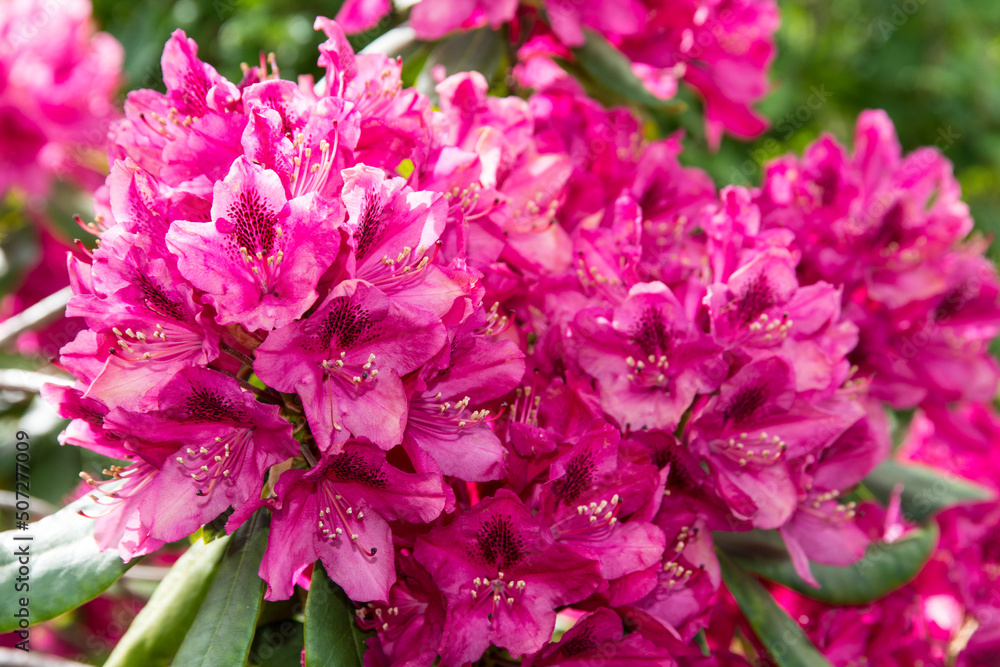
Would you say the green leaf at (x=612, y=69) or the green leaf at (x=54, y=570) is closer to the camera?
the green leaf at (x=54, y=570)

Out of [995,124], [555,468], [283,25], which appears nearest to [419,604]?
[555,468]

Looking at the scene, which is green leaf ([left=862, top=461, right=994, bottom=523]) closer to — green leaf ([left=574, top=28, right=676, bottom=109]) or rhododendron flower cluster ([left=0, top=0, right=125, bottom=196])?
green leaf ([left=574, top=28, right=676, bottom=109])

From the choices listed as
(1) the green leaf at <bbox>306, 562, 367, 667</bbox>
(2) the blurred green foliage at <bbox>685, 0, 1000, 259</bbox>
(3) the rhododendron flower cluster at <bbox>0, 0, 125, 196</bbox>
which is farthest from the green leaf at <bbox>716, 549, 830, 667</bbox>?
(2) the blurred green foliage at <bbox>685, 0, 1000, 259</bbox>

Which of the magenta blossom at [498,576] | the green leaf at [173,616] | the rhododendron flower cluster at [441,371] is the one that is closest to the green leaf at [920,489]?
the rhododendron flower cluster at [441,371]

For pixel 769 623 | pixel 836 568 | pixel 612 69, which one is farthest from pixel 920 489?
pixel 612 69

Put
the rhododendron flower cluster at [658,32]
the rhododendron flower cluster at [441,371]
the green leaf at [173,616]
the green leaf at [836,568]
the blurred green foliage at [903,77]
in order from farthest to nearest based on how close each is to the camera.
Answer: the blurred green foliage at [903,77] → the rhododendron flower cluster at [658,32] → the green leaf at [836,568] → the green leaf at [173,616] → the rhododendron flower cluster at [441,371]

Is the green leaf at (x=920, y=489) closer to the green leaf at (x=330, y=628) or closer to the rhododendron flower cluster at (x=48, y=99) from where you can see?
the green leaf at (x=330, y=628)
